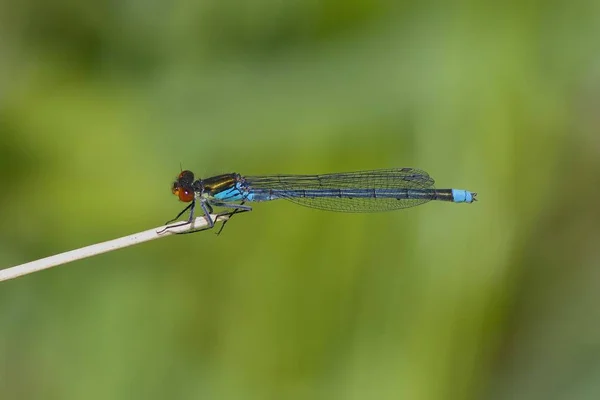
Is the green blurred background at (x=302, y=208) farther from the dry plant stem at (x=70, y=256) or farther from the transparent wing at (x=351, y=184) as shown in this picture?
the dry plant stem at (x=70, y=256)

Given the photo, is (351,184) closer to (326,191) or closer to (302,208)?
(326,191)

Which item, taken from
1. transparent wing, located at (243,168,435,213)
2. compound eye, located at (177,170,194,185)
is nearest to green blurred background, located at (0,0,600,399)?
transparent wing, located at (243,168,435,213)

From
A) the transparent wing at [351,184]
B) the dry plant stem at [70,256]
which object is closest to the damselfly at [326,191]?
the transparent wing at [351,184]

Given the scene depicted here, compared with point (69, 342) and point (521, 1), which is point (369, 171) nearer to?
point (521, 1)

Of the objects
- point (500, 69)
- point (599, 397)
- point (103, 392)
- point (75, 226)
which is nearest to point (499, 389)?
point (599, 397)

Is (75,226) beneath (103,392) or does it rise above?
above

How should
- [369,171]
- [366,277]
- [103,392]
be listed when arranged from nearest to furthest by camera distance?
→ [103,392]
[366,277]
[369,171]
